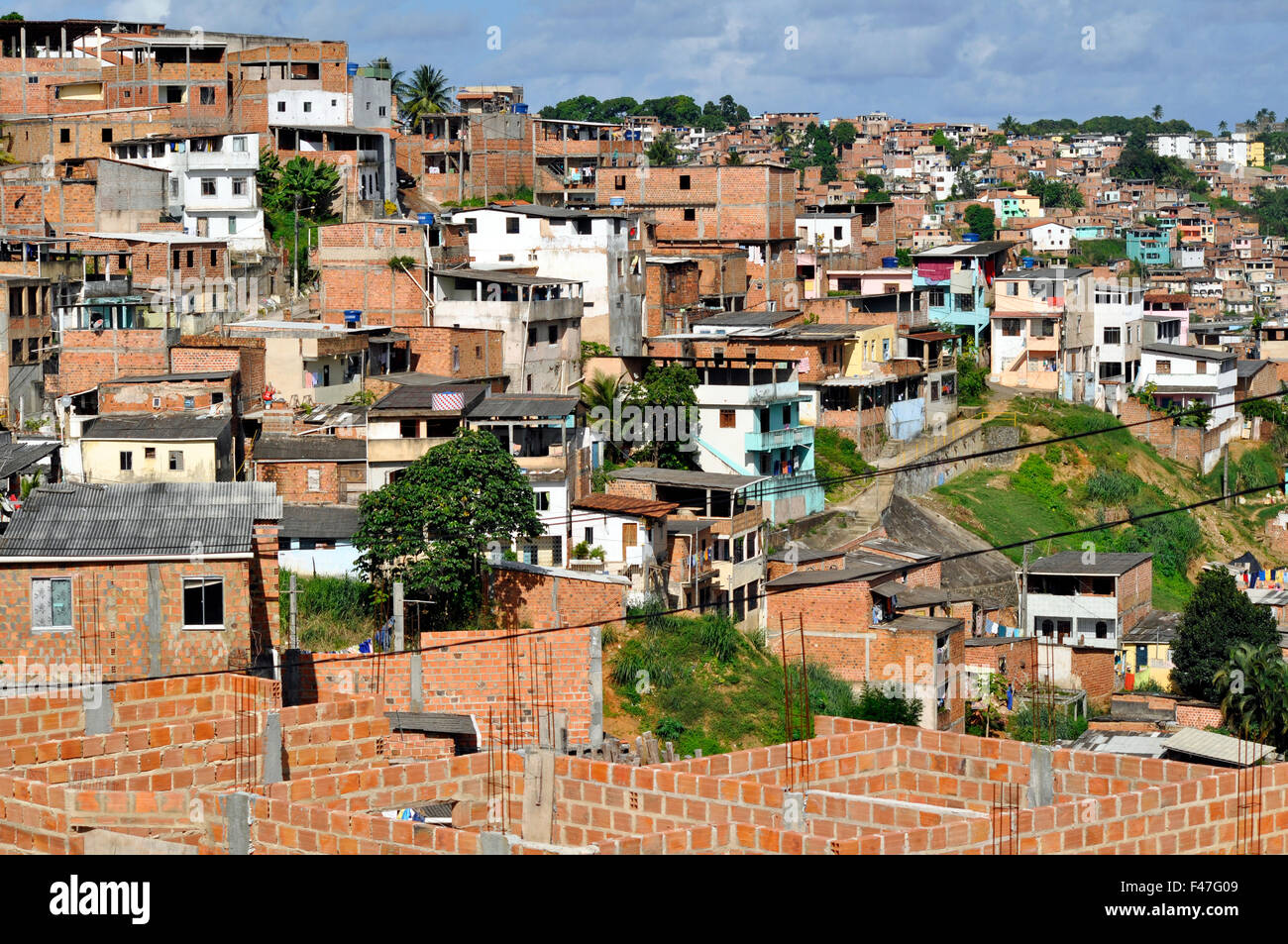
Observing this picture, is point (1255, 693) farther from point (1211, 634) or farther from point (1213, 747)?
point (1213, 747)

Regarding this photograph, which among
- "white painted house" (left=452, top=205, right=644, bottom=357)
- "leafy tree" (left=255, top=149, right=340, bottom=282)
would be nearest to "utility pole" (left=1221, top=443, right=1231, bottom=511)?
"white painted house" (left=452, top=205, right=644, bottom=357)

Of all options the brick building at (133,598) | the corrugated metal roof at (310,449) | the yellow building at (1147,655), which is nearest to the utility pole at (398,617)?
the brick building at (133,598)

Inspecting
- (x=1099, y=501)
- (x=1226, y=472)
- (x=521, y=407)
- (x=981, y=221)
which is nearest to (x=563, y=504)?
(x=521, y=407)

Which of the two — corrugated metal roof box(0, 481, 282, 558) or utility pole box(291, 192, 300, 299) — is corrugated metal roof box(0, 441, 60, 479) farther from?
utility pole box(291, 192, 300, 299)

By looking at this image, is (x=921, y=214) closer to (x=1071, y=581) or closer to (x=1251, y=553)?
(x=1251, y=553)

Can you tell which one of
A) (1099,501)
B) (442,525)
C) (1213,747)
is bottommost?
(1213,747)

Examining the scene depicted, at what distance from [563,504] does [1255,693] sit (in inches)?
491

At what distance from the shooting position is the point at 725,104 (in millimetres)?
146625

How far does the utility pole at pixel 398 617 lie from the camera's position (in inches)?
984

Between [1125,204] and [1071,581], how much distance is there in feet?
272

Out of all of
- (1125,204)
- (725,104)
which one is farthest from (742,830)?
(725,104)

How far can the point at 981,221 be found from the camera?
90.9m

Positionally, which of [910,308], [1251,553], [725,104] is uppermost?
[725,104]

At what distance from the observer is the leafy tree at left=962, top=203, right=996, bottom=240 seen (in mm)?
89000
